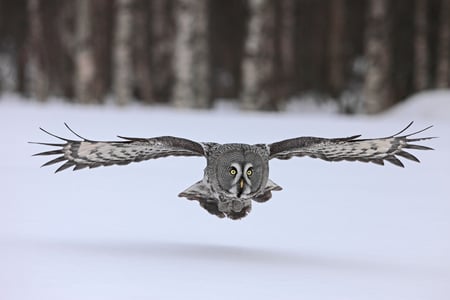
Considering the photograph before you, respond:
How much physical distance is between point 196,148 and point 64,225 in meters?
1.43

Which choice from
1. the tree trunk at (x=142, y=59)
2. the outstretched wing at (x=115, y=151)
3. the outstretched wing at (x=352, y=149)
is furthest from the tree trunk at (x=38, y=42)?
the outstretched wing at (x=352, y=149)

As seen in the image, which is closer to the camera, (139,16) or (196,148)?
(196,148)

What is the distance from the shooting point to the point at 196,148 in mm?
4652

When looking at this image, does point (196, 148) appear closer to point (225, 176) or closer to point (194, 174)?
point (225, 176)

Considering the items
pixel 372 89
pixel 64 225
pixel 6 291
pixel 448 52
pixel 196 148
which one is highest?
pixel 448 52

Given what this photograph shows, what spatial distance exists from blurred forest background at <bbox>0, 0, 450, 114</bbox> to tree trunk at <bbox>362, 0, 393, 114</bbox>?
2 cm

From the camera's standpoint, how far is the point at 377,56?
15781 millimetres

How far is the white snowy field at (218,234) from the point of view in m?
4.15

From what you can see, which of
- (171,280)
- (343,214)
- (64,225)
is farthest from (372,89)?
(171,280)

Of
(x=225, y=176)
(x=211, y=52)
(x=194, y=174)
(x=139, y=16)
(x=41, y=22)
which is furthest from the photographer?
(x=211, y=52)

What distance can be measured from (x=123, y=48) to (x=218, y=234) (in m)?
12.2

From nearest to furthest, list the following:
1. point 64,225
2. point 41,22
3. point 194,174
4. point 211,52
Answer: point 64,225 → point 194,174 → point 41,22 → point 211,52

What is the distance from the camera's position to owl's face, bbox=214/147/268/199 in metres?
4.47

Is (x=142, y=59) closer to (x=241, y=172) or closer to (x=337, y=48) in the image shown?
(x=337, y=48)
